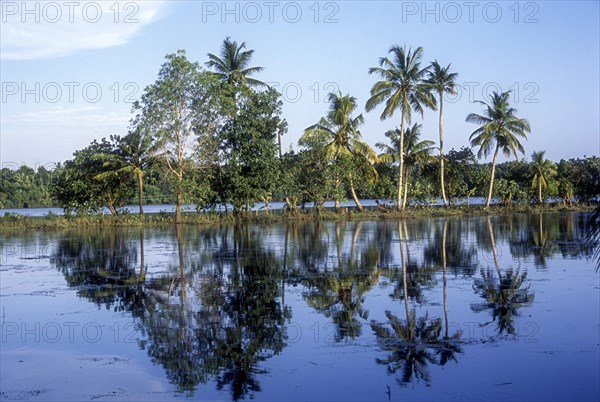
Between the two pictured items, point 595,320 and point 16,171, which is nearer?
point 595,320

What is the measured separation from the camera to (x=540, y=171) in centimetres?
5462

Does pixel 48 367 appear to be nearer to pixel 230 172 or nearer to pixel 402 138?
pixel 230 172

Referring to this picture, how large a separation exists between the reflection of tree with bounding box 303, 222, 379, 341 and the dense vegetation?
1972cm

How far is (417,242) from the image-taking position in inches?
987

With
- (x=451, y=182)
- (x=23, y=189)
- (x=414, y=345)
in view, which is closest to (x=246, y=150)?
(x=451, y=182)

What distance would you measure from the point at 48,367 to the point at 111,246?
18114 millimetres

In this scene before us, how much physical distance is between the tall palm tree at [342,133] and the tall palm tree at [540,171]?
17649 mm

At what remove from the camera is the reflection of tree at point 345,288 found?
11.0m

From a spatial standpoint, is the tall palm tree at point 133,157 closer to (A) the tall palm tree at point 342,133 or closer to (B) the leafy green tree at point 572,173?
(A) the tall palm tree at point 342,133

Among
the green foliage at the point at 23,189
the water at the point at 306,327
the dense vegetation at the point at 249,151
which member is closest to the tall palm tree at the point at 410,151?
the dense vegetation at the point at 249,151

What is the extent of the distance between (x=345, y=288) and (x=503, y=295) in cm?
338

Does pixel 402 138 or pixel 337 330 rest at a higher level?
pixel 402 138

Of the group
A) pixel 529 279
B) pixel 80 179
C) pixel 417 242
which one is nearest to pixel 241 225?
pixel 80 179

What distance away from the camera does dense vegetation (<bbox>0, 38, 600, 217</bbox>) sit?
38.4 m
